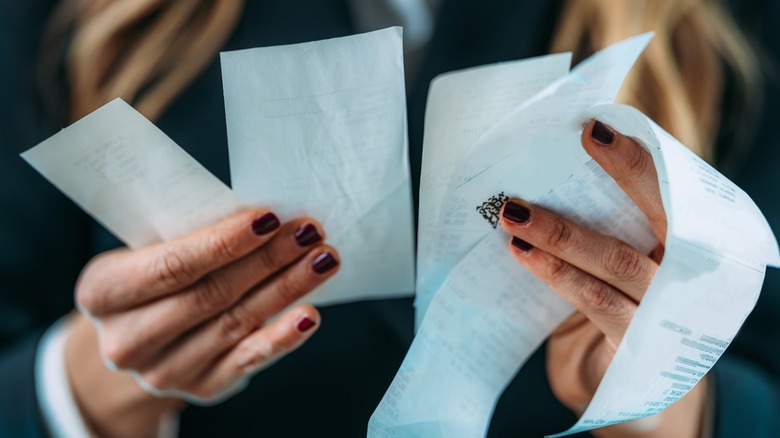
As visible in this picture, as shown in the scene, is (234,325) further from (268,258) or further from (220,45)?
(220,45)

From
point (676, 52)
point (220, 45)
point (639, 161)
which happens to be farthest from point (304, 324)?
point (676, 52)

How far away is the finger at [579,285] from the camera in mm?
374

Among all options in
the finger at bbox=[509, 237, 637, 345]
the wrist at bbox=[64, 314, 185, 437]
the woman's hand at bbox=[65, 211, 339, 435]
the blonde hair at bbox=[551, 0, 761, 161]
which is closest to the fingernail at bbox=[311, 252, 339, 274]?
the woman's hand at bbox=[65, 211, 339, 435]

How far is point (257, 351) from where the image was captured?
Result: 0.46 m

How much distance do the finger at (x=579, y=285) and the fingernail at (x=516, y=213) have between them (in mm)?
23

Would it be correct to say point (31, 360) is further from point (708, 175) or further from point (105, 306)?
point (708, 175)

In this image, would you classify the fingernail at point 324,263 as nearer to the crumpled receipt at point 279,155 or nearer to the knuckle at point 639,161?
the crumpled receipt at point 279,155

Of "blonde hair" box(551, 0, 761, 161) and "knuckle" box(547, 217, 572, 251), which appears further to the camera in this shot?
"blonde hair" box(551, 0, 761, 161)

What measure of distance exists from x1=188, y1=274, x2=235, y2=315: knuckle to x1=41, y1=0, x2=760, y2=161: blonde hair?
268mm

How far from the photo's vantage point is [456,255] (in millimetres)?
402

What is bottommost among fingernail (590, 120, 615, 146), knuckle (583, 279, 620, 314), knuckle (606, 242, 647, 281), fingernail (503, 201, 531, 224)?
knuckle (583, 279, 620, 314)

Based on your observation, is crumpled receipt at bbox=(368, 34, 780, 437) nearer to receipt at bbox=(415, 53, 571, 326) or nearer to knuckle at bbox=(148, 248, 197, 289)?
receipt at bbox=(415, 53, 571, 326)

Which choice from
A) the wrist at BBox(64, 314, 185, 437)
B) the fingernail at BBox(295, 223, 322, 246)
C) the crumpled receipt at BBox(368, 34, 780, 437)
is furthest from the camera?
the wrist at BBox(64, 314, 185, 437)

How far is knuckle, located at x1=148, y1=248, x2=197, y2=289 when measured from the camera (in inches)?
16.7
